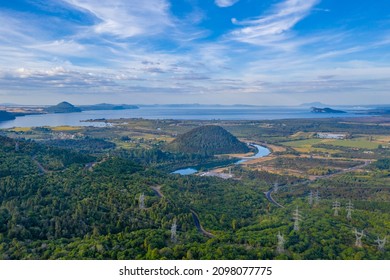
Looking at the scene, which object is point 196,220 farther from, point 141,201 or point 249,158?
point 249,158

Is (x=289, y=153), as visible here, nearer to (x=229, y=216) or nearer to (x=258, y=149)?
(x=258, y=149)

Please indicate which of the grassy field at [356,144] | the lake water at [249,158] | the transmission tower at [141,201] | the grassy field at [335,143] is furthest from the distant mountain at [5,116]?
the transmission tower at [141,201]

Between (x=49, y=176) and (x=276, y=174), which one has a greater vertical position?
(x=49, y=176)

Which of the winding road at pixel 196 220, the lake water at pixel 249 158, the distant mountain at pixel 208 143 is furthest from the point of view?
the distant mountain at pixel 208 143

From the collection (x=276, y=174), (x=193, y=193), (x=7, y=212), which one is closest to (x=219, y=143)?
(x=276, y=174)

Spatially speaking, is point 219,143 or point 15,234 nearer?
point 15,234

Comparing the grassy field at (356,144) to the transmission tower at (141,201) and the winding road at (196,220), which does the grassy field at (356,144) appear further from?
the transmission tower at (141,201)

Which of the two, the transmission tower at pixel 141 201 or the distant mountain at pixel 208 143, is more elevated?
the transmission tower at pixel 141 201

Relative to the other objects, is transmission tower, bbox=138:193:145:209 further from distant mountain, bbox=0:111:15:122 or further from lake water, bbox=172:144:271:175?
distant mountain, bbox=0:111:15:122
